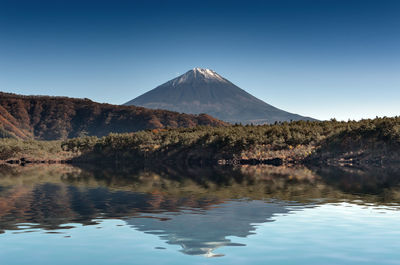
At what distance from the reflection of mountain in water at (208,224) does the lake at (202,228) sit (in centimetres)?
3

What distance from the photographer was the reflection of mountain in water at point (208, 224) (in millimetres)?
12234

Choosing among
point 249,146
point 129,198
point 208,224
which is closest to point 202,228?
point 208,224

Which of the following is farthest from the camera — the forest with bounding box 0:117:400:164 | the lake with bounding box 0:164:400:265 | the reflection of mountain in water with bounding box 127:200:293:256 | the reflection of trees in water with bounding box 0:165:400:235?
the forest with bounding box 0:117:400:164

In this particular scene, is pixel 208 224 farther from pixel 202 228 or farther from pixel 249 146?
pixel 249 146

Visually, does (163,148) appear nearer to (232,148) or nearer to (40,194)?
(232,148)

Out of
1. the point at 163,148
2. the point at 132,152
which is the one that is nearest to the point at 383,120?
the point at 163,148

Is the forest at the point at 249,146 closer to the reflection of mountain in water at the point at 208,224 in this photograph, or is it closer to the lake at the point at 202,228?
the lake at the point at 202,228

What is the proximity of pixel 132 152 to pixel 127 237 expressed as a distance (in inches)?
2463

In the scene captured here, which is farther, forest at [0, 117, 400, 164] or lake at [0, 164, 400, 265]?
forest at [0, 117, 400, 164]

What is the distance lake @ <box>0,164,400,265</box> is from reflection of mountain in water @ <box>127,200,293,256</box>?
28mm

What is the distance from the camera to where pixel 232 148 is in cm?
6438

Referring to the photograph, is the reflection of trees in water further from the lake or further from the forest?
the forest

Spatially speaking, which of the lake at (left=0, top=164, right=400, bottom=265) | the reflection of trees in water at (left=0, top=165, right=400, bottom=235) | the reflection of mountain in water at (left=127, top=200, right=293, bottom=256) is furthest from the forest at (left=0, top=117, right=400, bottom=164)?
the reflection of mountain in water at (left=127, top=200, right=293, bottom=256)

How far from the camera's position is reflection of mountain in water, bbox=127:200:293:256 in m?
12.2
